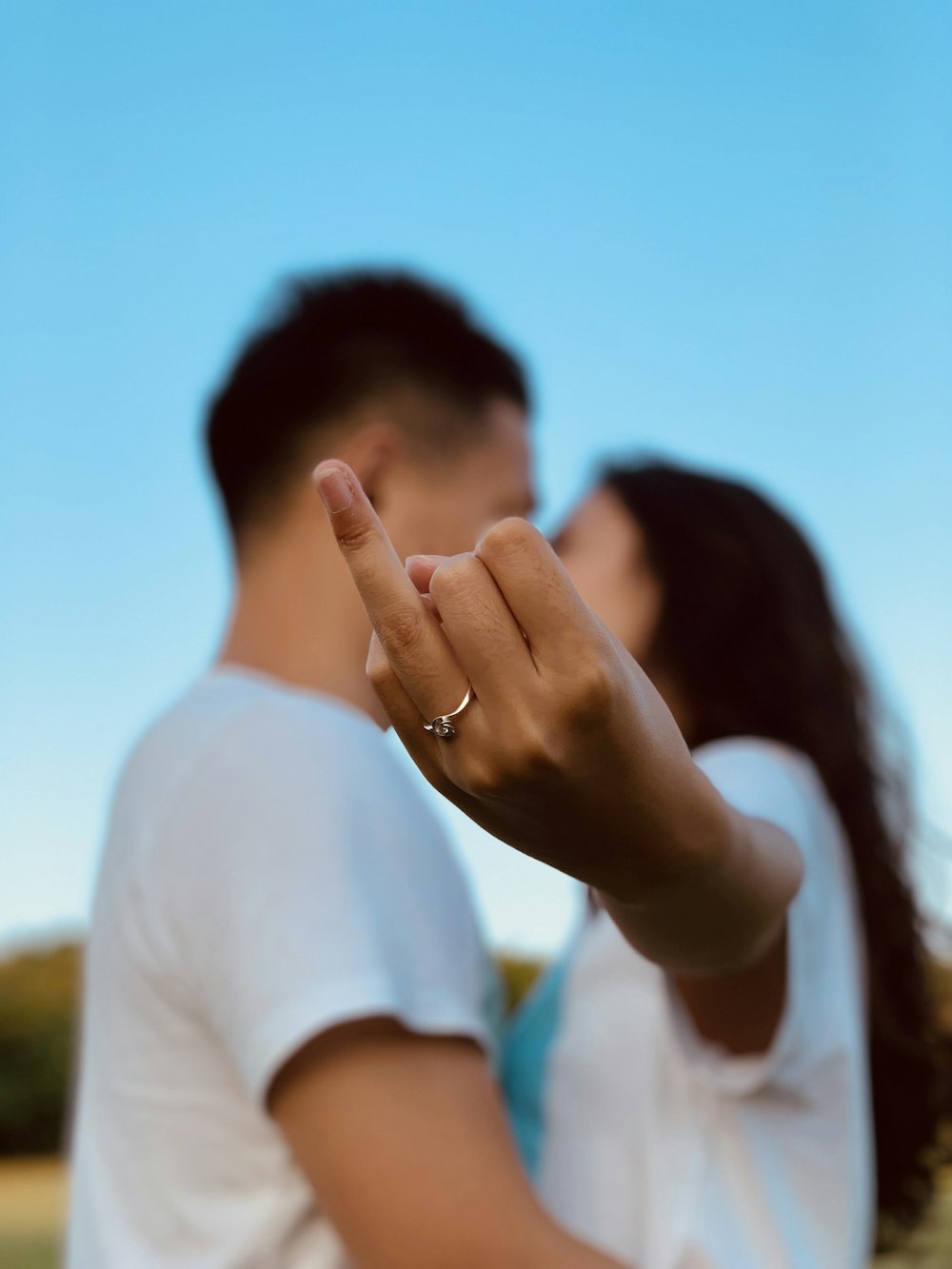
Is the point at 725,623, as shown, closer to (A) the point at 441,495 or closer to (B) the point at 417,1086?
(A) the point at 441,495

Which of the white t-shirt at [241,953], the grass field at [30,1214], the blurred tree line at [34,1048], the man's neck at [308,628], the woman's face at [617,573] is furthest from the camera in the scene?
the blurred tree line at [34,1048]

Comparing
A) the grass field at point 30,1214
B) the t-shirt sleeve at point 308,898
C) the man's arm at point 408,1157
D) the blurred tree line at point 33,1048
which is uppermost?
the t-shirt sleeve at point 308,898

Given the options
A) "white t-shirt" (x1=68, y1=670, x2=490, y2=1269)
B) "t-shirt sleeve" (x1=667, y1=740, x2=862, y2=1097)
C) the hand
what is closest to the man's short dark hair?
"white t-shirt" (x1=68, y1=670, x2=490, y2=1269)

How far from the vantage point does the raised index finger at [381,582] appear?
1.98 ft

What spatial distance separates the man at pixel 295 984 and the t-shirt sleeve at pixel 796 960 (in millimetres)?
260

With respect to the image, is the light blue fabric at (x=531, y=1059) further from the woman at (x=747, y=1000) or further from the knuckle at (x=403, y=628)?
the knuckle at (x=403, y=628)

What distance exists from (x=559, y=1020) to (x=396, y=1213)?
0.57m

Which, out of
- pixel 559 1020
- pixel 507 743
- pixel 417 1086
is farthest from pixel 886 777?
pixel 507 743

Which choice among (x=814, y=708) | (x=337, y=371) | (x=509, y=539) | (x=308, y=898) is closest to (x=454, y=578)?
(x=509, y=539)

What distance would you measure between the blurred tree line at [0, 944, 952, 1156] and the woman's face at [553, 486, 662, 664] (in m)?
6.52

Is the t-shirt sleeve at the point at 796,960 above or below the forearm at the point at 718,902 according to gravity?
below

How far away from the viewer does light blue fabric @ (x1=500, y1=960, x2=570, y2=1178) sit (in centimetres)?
153

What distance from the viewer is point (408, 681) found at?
0.62 meters

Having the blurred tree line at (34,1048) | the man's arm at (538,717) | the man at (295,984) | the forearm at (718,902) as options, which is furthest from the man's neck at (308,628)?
the blurred tree line at (34,1048)
